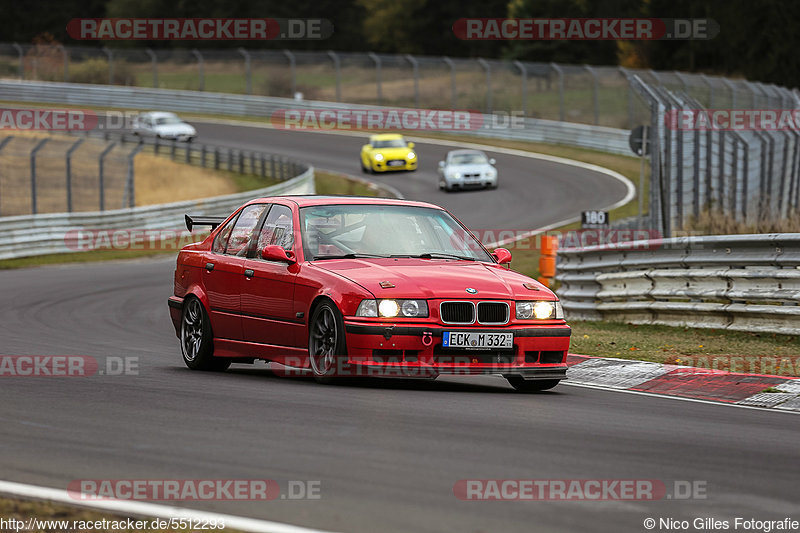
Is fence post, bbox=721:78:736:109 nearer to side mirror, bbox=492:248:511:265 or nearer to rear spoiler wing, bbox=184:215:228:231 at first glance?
rear spoiler wing, bbox=184:215:228:231

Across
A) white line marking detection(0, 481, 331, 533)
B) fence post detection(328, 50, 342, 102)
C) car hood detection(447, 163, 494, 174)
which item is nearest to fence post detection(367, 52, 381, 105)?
fence post detection(328, 50, 342, 102)

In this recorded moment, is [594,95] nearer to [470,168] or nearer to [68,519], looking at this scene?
[470,168]

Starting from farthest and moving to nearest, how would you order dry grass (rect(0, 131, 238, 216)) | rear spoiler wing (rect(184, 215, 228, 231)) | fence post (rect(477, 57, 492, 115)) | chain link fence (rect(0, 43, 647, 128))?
fence post (rect(477, 57, 492, 115)) < chain link fence (rect(0, 43, 647, 128)) < dry grass (rect(0, 131, 238, 216)) < rear spoiler wing (rect(184, 215, 228, 231))

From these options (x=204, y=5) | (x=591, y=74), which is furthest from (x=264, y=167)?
(x=204, y=5)

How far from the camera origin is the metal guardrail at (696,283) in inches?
507

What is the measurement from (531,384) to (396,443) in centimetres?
315

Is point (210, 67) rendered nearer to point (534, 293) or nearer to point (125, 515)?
point (534, 293)

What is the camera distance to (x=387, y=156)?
44531 mm

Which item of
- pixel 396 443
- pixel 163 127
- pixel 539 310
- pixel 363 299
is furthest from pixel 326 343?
pixel 163 127

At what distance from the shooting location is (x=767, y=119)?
33938mm

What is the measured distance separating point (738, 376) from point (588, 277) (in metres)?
6.80

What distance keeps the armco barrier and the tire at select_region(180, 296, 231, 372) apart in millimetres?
16526

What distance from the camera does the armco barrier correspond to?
2681 centimetres

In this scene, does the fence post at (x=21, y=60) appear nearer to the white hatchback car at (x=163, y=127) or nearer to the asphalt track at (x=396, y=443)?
the white hatchback car at (x=163, y=127)
